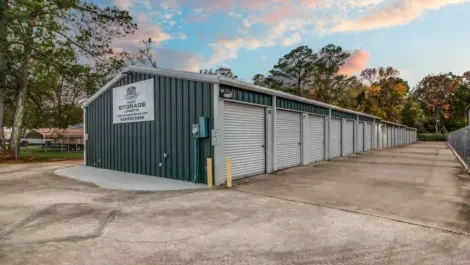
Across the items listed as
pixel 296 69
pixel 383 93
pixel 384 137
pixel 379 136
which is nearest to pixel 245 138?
pixel 379 136

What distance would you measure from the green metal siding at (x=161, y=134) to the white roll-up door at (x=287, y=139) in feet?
11.4

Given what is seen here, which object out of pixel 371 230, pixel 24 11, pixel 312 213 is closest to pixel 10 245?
pixel 312 213

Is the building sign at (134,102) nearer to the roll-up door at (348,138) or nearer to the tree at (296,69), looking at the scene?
the roll-up door at (348,138)

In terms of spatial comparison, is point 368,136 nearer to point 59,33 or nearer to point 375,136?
point 375,136

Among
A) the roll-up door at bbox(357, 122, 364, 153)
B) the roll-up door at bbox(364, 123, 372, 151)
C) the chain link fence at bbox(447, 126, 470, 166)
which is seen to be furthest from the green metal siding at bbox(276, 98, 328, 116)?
the roll-up door at bbox(364, 123, 372, 151)

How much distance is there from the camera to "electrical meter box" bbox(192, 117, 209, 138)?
705cm

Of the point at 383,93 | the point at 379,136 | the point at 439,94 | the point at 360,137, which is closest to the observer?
the point at 360,137

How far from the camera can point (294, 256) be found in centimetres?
289

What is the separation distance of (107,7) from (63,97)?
23.8 feet

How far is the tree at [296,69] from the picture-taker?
35.4 m

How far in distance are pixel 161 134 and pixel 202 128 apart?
2.03 m

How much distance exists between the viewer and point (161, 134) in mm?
→ 8484

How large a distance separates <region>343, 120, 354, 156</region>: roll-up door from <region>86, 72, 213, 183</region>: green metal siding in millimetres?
11284

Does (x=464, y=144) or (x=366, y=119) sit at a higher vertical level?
(x=366, y=119)
